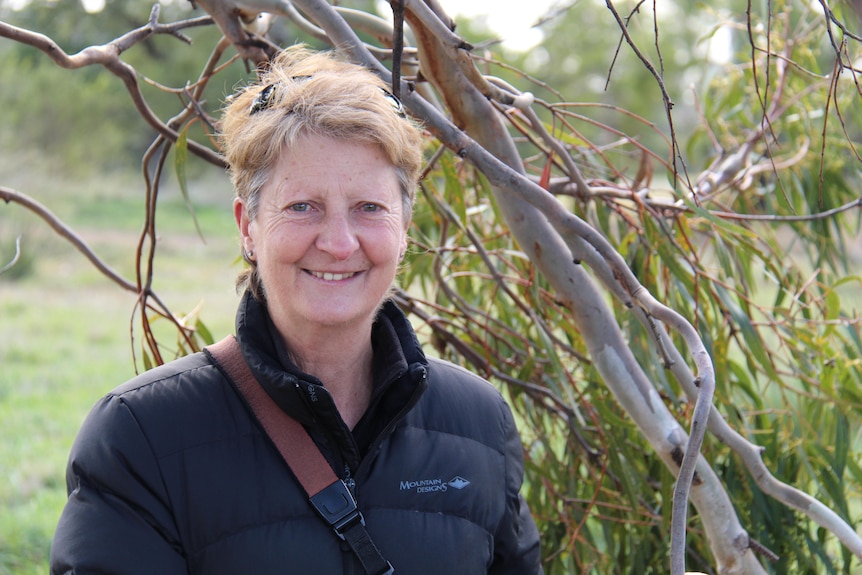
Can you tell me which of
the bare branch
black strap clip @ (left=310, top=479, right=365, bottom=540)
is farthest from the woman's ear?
the bare branch

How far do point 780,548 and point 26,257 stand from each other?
1020 cm

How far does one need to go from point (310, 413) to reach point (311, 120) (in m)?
0.41

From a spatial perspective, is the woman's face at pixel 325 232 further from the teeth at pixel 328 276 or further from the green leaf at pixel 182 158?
the green leaf at pixel 182 158

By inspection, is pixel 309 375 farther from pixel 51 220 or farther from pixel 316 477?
pixel 51 220

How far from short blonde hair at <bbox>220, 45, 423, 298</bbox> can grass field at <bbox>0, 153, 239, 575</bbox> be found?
3.06 feet

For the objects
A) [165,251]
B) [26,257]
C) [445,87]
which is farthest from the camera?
[165,251]

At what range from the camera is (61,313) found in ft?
30.1

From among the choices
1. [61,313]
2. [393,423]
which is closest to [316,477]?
[393,423]

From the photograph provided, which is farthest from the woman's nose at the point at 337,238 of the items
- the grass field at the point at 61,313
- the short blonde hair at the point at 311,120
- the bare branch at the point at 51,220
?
the grass field at the point at 61,313

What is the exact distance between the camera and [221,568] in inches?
47.3

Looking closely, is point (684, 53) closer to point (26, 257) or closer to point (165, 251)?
point (165, 251)

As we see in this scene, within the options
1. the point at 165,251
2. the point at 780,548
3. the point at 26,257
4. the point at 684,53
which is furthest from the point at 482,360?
the point at 684,53

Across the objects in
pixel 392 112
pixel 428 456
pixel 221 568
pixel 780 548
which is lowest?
pixel 780 548

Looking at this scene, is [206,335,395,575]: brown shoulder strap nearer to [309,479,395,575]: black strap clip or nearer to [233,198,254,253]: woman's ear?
[309,479,395,575]: black strap clip
